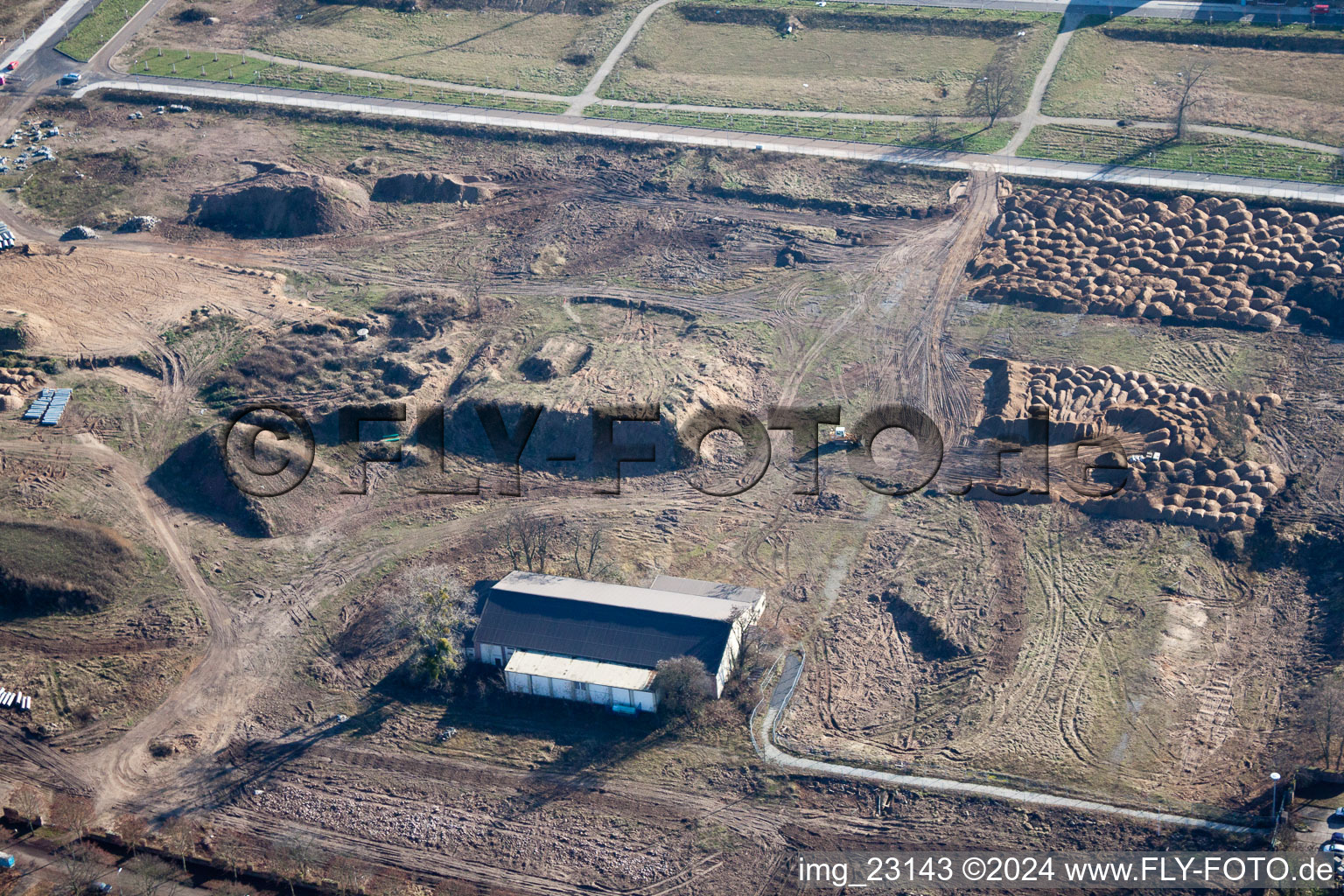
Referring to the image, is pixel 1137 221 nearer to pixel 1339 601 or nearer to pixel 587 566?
pixel 1339 601

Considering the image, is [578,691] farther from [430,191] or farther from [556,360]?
[430,191]

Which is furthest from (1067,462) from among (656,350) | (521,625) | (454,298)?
(454,298)

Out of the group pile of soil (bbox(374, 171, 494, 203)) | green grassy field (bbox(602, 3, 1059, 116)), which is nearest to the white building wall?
pile of soil (bbox(374, 171, 494, 203))

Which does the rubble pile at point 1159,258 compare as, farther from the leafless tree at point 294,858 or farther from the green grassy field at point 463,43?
the leafless tree at point 294,858

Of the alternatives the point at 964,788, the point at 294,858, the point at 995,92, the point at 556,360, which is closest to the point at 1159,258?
the point at 995,92

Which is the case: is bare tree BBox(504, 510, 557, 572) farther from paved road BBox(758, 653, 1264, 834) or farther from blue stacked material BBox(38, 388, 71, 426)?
blue stacked material BBox(38, 388, 71, 426)

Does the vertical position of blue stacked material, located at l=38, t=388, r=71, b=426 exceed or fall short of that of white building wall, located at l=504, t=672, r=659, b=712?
it exceeds it
